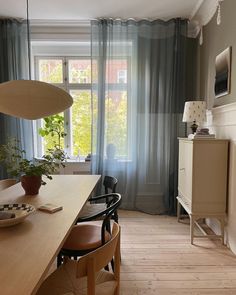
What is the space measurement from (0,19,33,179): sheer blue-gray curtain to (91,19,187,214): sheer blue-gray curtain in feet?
3.44

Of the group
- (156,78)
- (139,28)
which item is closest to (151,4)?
(139,28)

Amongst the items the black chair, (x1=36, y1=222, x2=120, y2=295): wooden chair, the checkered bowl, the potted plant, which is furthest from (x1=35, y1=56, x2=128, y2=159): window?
(x1=36, y1=222, x2=120, y2=295): wooden chair

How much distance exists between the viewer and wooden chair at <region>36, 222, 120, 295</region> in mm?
974

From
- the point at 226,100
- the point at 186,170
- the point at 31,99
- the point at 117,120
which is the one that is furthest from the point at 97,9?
the point at 186,170

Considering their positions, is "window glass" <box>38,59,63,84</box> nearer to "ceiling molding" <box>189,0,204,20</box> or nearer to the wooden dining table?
"ceiling molding" <box>189,0,204,20</box>

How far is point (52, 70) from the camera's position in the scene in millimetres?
4262

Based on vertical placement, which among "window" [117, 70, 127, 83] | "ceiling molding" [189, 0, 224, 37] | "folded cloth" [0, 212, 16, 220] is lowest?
"folded cloth" [0, 212, 16, 220]

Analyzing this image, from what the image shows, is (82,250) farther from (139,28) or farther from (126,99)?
(139,28)

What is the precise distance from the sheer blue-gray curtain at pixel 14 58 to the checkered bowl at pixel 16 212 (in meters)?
2.52

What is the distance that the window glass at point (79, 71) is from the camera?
14.0ft

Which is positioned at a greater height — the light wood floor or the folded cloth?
the folded cloth

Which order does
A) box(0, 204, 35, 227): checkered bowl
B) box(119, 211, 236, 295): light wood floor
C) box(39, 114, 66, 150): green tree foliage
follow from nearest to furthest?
1. box(0, 204, 35, 227): checkered bowl
2. box(119, 211, 236, 295): light wood floor
3. box(39, 114, 66, 150): green tree foliage

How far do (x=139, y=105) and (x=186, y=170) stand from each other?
4.38 feet

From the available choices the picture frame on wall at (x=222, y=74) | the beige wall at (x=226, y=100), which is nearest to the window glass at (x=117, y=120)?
the beige wall at (x=226, y=100)
